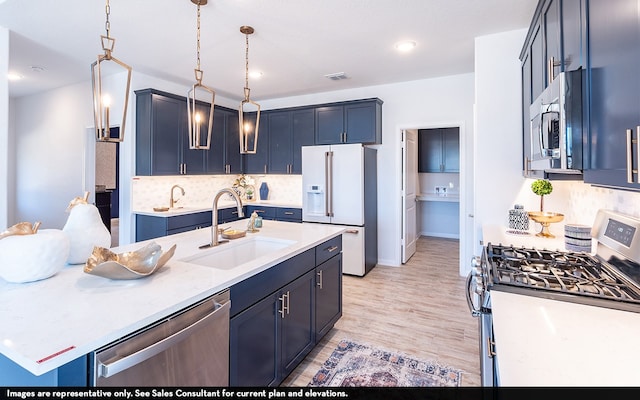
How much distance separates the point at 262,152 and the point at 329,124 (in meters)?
1.34

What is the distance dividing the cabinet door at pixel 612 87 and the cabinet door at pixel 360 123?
3.27m

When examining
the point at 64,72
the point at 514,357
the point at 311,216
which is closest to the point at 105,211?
the point at 64,72

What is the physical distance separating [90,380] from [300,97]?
4.94 meters

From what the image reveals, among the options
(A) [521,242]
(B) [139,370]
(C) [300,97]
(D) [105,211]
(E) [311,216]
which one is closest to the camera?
(B) [139,370]

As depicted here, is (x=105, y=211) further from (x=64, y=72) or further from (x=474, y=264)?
(x=474, y=264)

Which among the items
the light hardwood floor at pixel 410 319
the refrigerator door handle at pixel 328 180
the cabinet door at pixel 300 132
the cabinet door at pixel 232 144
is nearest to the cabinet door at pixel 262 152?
the cabinet door at pixel 232 144

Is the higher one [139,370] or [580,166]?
[580,166]

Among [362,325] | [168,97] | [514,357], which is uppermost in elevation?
[168,97]

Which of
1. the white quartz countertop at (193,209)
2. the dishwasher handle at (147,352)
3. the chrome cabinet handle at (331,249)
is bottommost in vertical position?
the dishwasher handle at (147,352)

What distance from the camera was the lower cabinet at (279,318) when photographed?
1.58 meters

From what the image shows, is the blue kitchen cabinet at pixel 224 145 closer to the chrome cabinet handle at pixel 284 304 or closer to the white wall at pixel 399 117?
the white wall at pixel 399 117

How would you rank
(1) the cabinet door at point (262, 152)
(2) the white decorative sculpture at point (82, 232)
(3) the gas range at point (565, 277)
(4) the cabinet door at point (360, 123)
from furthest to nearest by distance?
(1) the cabinet door at point (262, 152), (4) the cabinet door at point (360, 123), (2) the white decorative sculpture at point (82, 232), (3) the gas range at point (565, 277)

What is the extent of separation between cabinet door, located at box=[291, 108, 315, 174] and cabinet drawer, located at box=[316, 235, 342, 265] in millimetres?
2522

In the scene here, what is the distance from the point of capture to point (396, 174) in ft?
15.2
